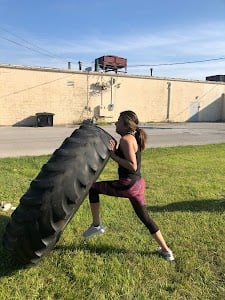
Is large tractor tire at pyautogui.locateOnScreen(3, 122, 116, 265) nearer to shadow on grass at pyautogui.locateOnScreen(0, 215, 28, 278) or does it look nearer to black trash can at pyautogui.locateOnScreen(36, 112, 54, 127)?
shadow on grass at pyautogui.locateOnScreen(0, 215, 28, 278)

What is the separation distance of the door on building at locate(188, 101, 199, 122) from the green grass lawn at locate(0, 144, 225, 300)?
108 feet

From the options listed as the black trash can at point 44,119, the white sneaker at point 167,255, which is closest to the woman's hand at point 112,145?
the white sneaker at point 167,255

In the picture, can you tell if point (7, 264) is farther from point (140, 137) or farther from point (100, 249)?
point (140, 137)

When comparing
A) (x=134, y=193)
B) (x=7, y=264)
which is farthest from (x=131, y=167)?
(x=7, y=264)

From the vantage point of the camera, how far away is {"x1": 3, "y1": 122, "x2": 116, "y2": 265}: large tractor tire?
128 inches

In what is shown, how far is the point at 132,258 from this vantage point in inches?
153

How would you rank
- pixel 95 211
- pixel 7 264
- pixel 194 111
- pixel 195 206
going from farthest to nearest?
1. pixel 194 111
2. pixel 195 206
3. pixel 95 211
4. pixel 7 264

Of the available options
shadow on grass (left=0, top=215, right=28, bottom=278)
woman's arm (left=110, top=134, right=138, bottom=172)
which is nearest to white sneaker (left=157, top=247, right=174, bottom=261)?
woman's arm (left=110, top=134, right=138, bottom=172)

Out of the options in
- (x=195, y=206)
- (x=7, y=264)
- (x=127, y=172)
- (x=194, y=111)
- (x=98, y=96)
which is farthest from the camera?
(x=194, y=111)

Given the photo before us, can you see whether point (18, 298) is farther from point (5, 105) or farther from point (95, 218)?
point (5, 105)

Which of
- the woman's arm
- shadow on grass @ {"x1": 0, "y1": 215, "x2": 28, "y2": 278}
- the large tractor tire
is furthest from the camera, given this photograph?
the woman's arm

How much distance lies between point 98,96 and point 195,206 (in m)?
26.4

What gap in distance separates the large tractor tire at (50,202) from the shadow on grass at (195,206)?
225 centimetres

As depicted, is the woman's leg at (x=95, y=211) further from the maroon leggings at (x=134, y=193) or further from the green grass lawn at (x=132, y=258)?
the maroon leggings at (x=134, y=193)
